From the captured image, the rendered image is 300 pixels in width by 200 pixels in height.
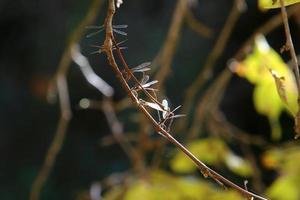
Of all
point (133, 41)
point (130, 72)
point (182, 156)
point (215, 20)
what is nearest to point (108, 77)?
point (133, 41)

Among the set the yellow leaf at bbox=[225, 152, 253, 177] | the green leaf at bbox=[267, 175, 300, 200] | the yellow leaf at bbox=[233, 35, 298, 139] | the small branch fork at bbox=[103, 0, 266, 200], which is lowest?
the yellow leaf at bbox=[225, 152, 253, 177]

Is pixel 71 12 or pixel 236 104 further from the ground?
pixel 71 12

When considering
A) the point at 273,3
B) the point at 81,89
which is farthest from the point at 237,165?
the point at 273,3

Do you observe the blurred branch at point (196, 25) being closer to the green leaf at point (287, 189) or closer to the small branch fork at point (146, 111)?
the green leaf at point (287, 189)

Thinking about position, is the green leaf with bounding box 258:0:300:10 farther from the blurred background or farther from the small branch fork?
the blurred background

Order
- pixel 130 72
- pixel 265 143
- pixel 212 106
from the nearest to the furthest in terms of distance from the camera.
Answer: pixel 130 72
pixel 212 106
pixel 265 143

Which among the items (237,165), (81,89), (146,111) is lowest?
(237,165)

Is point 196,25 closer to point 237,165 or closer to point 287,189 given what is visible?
point 237,165

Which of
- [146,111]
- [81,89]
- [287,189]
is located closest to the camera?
[146,111]

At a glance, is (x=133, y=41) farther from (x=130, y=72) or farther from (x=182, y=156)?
(x=130, y=72)

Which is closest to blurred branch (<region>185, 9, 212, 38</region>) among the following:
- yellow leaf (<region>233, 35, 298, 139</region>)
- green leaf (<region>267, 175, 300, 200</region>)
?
yellow leaf (<region>233, 35, 298, 139</region>)

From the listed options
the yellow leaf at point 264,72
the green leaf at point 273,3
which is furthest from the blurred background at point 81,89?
the green leaf at point 273,3
